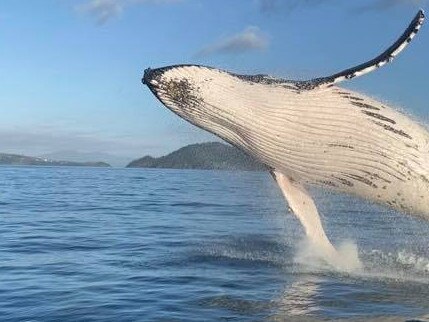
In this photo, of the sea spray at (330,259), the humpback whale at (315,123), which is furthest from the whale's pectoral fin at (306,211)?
the humpback whale at (315,123)

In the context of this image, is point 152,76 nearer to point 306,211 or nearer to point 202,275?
point 306,211

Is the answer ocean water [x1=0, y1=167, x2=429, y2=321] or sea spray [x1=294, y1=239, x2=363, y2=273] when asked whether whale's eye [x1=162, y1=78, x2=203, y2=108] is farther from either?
sea spray [x1=294, y1=239, x2=363, y2=273]

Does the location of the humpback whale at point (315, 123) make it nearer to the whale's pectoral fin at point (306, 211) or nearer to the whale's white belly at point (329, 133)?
the whale's white belly at point (329, 133)

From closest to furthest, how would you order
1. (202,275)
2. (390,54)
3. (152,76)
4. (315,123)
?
1. (152,76)
2. (390,54)
3. (315,123)
4. (202,275)

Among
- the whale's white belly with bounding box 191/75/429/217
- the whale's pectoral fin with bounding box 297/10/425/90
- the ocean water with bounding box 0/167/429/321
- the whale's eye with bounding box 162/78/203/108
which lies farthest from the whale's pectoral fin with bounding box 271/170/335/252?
the whale's eye with bounding box 162/78/203/108

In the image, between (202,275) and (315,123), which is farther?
(202,275)

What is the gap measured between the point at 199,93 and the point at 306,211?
3987 mm

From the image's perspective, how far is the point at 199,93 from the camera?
10266mm

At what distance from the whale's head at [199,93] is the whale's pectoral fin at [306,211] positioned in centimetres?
256

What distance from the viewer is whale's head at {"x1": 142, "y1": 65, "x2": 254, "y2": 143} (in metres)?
10.2

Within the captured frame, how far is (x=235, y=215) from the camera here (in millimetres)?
33031

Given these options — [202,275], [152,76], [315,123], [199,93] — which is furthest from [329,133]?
[202,275]

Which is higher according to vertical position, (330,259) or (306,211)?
(306,211)

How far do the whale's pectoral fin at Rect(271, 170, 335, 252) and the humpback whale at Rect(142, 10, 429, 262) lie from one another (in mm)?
1222
